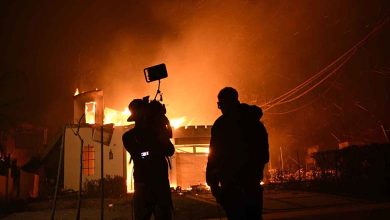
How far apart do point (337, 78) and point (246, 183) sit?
22.7m

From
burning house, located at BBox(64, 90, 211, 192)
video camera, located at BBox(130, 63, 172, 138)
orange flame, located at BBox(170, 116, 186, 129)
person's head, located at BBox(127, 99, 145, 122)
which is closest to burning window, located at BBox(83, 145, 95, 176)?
burning house, located at BBox(64, 90, 211, 192)

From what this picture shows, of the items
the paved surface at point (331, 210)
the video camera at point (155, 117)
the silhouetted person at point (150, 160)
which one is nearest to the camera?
the silhouetted person at point (150, 160)

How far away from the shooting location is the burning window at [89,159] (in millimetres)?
18812

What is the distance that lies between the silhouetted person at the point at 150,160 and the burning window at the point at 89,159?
15152mm

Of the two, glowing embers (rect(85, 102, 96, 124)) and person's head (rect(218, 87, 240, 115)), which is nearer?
person's head (rect(218, 87, 240, 115))

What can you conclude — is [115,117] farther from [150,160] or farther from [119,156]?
[150,160]

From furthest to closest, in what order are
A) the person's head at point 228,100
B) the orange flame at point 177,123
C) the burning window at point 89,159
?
1. the orange flame at point 177,123
2. the burning window at point 89,159
3. the person's head at point 228,100

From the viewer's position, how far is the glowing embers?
20938 mm

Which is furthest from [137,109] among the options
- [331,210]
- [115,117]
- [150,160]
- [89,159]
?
[115,117]

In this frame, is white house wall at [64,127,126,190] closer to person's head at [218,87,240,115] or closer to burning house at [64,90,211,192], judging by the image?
burning house at [64,90,211,192]

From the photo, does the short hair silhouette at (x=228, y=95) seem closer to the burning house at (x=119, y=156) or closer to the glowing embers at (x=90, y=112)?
the burning house at (x=119, y=156)

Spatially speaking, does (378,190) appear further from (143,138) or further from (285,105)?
(285,105)

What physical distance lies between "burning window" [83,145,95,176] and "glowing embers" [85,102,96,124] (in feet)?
7.10

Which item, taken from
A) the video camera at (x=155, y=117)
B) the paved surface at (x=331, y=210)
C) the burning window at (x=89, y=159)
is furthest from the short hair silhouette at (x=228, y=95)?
the burning window at (x=89, y=159)
